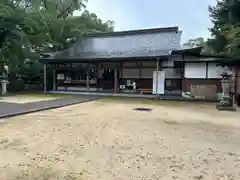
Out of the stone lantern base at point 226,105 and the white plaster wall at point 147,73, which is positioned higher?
the white plaster wall at point 147,73

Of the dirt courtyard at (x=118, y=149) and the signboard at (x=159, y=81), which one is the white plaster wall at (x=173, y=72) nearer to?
the signboard at (x=159, y=81)

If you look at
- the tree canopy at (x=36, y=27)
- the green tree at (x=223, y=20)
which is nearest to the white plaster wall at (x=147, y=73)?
the green tree at (x=223, y=20)

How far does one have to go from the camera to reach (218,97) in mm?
11375

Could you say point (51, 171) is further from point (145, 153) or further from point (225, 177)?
point (225, 177)

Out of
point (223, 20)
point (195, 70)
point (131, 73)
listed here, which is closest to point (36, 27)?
point (131, 73)

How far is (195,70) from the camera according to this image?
38.7 feet

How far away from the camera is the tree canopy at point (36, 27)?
12898 millimetres

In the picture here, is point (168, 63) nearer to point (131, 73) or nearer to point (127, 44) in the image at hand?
point (131, 73)

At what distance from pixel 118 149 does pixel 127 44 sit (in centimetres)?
1229

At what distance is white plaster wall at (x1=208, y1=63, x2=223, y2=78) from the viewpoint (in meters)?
11.5

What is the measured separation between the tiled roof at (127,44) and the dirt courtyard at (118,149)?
7.27 m

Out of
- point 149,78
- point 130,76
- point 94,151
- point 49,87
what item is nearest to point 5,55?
point 49,87

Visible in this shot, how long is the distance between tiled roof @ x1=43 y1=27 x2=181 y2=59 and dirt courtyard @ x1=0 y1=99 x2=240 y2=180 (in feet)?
23.9

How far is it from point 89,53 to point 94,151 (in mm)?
12177
